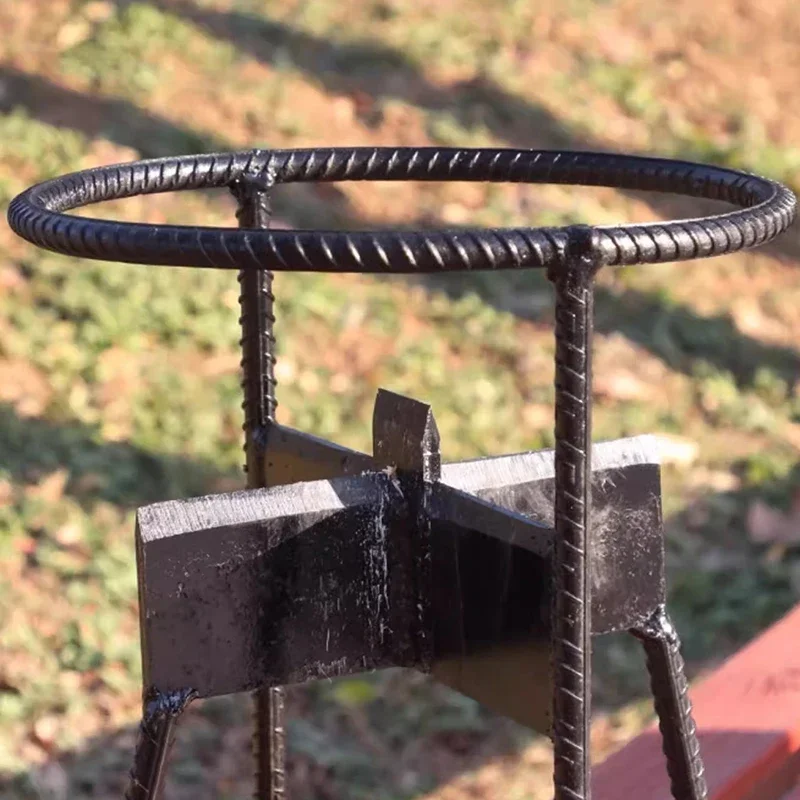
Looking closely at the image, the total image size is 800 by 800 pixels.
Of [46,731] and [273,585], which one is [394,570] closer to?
[273,585]

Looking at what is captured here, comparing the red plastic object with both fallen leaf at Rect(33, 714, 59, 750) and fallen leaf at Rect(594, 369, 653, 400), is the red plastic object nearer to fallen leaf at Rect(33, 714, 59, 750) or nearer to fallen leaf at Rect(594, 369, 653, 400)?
fallen leaf at Rect(33, 714, 59, 750)

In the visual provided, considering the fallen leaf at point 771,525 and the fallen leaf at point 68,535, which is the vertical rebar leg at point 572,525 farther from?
the fallen leaf at point 771,525

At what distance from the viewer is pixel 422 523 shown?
1.91 meters

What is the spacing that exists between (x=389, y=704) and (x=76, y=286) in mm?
1734

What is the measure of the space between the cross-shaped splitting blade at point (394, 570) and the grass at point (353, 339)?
1800 mm

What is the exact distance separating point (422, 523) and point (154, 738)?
0.43 m

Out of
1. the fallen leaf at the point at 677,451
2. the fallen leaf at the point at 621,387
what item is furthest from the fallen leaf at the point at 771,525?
the fallen leaf at the point at 621,387

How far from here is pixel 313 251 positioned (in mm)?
1440

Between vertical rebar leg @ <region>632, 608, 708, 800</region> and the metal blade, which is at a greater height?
the metal blade

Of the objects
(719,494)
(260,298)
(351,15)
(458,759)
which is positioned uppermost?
(351,15)

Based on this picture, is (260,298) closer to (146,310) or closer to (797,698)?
(797,698)

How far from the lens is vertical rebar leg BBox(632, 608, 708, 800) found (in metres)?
1.97

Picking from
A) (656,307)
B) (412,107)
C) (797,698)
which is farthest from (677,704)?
(412,107)

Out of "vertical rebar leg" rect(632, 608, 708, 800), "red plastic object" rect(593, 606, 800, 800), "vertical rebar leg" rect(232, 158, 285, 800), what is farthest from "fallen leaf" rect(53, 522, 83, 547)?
"vertical rebar leg" rect(632, 608, 708, 800)
